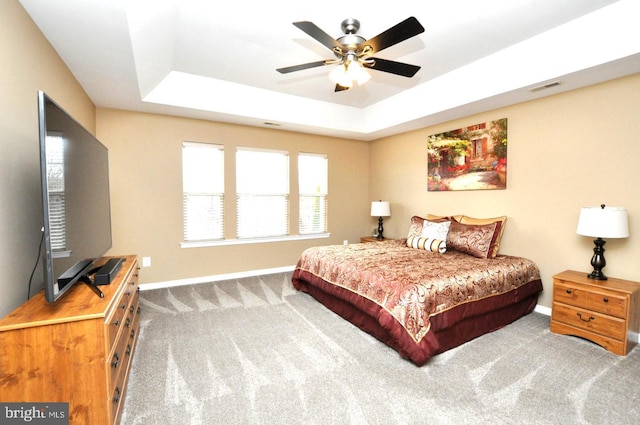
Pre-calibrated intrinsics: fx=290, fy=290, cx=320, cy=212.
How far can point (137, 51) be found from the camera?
248cm

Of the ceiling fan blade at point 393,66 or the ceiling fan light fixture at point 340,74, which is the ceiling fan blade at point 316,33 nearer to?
the ceiling fan light fixture at point 340,74

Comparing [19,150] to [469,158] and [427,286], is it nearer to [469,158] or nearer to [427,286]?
[427,286]

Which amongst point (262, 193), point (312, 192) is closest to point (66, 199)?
point (262, 193)

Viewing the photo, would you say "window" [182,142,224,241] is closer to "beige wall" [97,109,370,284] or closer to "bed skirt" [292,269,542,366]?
"beige wall" [97,109,370,284]

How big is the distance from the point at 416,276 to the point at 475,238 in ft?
4.69

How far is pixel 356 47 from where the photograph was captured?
2297mm

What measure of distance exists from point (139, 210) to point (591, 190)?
17.6 ft

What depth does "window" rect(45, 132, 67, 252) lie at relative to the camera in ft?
4.75

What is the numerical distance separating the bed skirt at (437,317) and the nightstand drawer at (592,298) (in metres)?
0.36

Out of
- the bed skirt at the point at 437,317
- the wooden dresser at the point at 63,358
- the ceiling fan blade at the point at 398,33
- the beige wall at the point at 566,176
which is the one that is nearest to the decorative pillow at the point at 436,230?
the beige wall at the point at 566,176

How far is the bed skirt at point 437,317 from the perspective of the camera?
229 cm

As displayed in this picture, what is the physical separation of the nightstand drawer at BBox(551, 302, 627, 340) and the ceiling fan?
263 centimetres

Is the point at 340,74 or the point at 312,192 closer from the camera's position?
the point at 340,74

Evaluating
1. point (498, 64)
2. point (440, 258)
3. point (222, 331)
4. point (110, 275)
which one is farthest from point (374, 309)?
point (498, 64)
